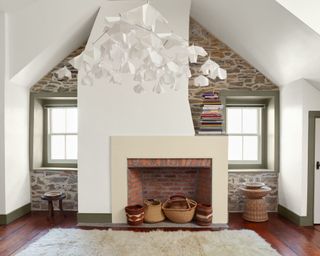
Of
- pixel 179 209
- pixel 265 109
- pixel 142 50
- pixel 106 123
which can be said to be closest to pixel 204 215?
pixel 179 209

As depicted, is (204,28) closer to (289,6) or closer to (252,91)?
(252,91)

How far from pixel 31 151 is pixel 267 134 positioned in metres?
4.52

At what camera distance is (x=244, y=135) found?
5809 mm

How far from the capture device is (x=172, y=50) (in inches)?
79.9

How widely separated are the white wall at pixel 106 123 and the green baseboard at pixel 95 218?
2.5 inches

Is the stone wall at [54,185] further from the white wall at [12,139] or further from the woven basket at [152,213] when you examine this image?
the woven basket at [152,213]

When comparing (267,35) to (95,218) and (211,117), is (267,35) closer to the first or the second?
(211,117)

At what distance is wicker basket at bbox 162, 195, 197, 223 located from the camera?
462cm

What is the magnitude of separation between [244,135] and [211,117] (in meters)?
1.30

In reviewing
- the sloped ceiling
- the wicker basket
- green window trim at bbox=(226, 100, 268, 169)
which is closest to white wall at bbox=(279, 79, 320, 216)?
the sloped ceiling

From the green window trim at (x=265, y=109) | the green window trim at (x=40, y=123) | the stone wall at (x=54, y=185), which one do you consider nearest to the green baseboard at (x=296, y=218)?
the green window trim at (x=265, y=109)

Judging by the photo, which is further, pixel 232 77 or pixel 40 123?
pixel 40 123

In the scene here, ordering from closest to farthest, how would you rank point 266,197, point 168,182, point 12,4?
point 12,4 < point 168,182 < point 266,197

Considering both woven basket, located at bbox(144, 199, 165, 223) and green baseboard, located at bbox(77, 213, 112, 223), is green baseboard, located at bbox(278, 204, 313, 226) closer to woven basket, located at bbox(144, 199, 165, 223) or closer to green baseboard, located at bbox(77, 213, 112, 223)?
woven basket, located at bbox(144, 199, 165, 223)
